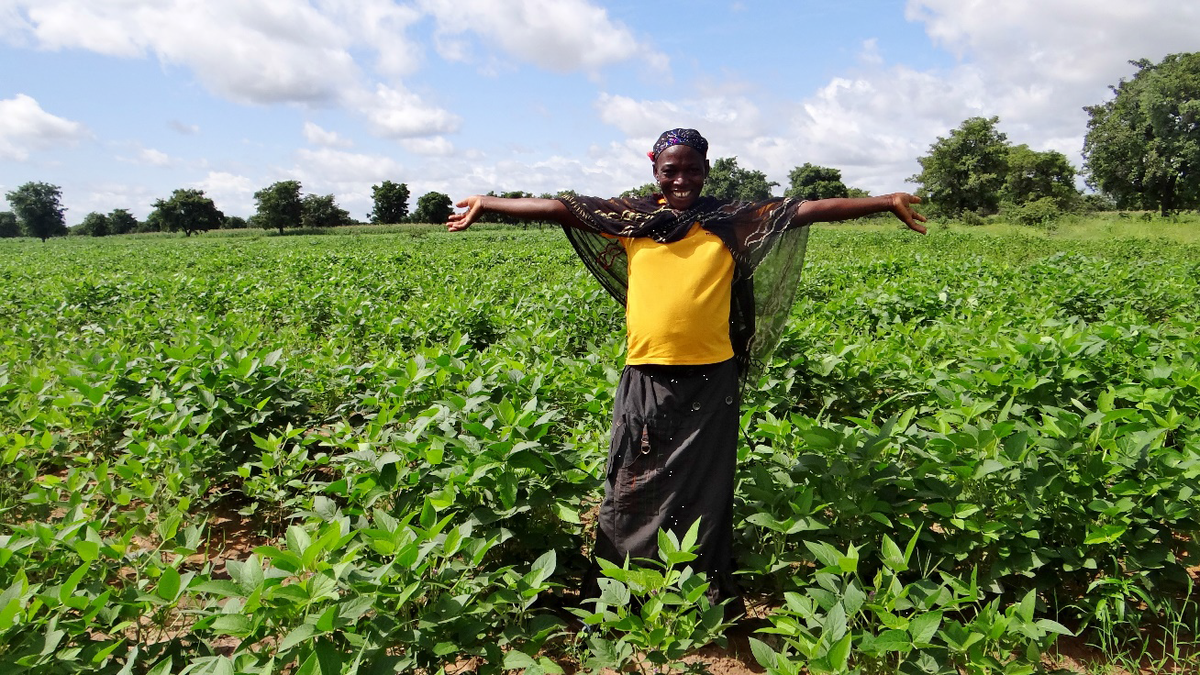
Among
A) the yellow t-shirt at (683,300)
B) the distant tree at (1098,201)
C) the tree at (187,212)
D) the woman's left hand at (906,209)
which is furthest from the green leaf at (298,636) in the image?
the tree at (187,212)

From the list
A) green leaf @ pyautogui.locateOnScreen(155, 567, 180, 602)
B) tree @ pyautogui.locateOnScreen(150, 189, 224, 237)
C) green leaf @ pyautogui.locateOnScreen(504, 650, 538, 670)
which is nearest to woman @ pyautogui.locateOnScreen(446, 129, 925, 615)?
green leaf @ pyautogui.locateOnScreen(504, 650, 538, 670)

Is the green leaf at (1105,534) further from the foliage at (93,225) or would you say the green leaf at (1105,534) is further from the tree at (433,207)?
the foliage at (93,225)

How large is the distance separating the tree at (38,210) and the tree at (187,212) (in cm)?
1976

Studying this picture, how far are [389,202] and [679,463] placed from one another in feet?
217

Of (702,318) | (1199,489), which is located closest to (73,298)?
(702,318)

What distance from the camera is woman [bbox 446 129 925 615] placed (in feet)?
7.79

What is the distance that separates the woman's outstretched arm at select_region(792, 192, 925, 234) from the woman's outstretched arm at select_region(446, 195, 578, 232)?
0.86 meters

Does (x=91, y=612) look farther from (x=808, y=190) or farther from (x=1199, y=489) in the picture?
(x=808, y=190)

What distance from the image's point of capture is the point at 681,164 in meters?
2.41

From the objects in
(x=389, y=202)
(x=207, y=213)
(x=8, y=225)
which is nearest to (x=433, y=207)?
(x=389, y=202)

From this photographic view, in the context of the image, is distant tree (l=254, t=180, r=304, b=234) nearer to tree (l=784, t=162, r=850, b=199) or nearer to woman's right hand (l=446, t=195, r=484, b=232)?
tree (l=784, t=162, r=850, b=199)

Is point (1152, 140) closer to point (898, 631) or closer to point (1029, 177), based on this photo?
point (1029, 177)

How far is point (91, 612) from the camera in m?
1.71

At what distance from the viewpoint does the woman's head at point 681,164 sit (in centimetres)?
240
